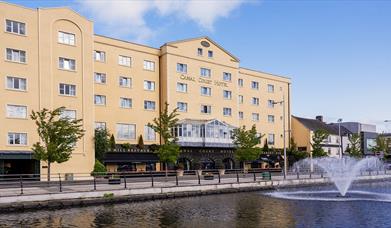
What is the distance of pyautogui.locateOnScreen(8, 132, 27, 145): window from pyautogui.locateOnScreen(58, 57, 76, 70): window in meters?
8.58

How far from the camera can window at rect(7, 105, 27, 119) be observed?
4597 centimetres

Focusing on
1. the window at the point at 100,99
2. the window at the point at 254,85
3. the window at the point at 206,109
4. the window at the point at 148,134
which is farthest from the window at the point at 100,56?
the window at the point at 254,85

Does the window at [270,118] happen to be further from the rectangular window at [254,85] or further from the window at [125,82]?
the window at [125,82]

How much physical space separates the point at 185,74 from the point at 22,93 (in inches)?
944

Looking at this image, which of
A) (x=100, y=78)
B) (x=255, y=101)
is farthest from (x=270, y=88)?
(x=100, y=78)

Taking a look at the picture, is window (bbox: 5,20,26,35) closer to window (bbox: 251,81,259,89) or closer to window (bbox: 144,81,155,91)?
window (bbox: 144,81,155,91)

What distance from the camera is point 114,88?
189ft

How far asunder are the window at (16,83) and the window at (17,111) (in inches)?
76.0

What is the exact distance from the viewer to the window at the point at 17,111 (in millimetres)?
A: 45969

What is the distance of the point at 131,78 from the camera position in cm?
5912

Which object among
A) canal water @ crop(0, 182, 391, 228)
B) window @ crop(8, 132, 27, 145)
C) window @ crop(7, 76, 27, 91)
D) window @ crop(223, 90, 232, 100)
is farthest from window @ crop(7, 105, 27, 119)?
window @ crop(223, 90, 232, 100)

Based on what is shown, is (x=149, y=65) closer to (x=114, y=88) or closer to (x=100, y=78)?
(x=114, y=88)

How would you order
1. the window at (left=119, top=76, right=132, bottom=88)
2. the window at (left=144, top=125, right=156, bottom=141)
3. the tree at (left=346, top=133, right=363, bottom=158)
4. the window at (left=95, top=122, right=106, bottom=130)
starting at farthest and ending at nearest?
the tree at (left=346, top=133, right=363, bottom=158) → the window at (left=144, top=125, right=156, bottom=141) → the window at (left=119, top=76, right=132, bottom=88) → the window at (left=95, top=122, right=106, bottom=130)

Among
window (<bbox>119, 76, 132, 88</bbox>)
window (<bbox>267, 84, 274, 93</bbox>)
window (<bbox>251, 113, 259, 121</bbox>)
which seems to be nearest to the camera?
window (<bbox>119, 76, 132, 88</bbox>)
